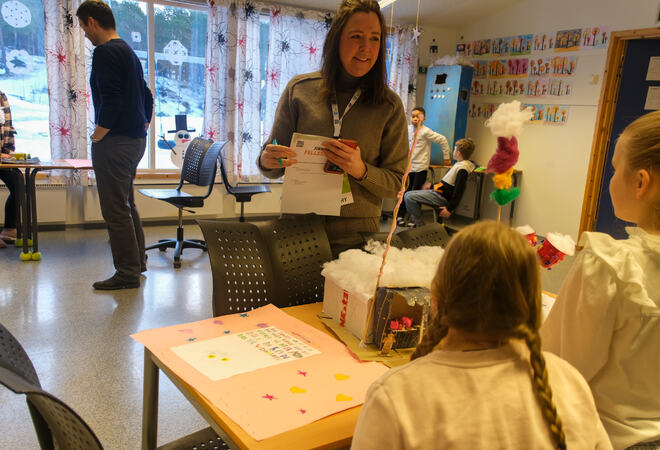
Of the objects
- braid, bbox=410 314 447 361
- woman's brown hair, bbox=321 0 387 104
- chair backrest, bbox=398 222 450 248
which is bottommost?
chair backrest, bbox=398 222 450 248

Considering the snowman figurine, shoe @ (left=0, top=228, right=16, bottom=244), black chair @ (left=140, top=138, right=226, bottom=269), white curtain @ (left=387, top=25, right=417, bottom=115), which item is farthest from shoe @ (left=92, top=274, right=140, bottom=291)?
white curtain @ (left=387, top=25, right=417, bottom=115)

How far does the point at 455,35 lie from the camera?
22.0 ft

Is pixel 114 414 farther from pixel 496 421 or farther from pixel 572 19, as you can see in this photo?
pixel 572 19

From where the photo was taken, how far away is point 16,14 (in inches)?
174

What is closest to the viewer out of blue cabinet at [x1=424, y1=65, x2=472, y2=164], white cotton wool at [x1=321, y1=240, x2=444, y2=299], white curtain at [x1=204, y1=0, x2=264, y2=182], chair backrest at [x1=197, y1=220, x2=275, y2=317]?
white cotton wool at [x1=321, y1=240, x2=444, y2=299]

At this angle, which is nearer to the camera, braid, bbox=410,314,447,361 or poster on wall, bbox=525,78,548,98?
braid, bbox=410,314,447,361

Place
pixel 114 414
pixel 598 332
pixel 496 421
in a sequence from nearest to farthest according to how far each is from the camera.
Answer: pixel 496 421 < pixel 598 332 < pixel 114 414

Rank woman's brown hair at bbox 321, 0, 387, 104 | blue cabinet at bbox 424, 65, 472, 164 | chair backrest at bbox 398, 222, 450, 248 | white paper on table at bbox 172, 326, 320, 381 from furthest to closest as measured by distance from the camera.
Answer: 1. blue cabinet at bbox 424, 65, 472, 164
2. chair backrest at bbox 398, 222, 450, 248
3. woman's brown hair at bbox 321, 0, 387, 104
4. white paper on table at bbox 172, 326, 320, 381

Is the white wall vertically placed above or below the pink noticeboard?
above

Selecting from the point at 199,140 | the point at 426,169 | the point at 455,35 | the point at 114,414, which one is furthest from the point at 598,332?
the point at 455,35

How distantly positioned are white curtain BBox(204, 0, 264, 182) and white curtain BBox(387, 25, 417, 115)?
1671mm

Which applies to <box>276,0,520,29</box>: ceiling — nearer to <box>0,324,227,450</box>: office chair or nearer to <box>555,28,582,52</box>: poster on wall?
<box>555,28,582,52</box>: poster on wall

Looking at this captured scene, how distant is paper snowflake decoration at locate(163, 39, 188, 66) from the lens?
17.0ft

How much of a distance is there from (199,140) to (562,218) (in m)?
3.85
